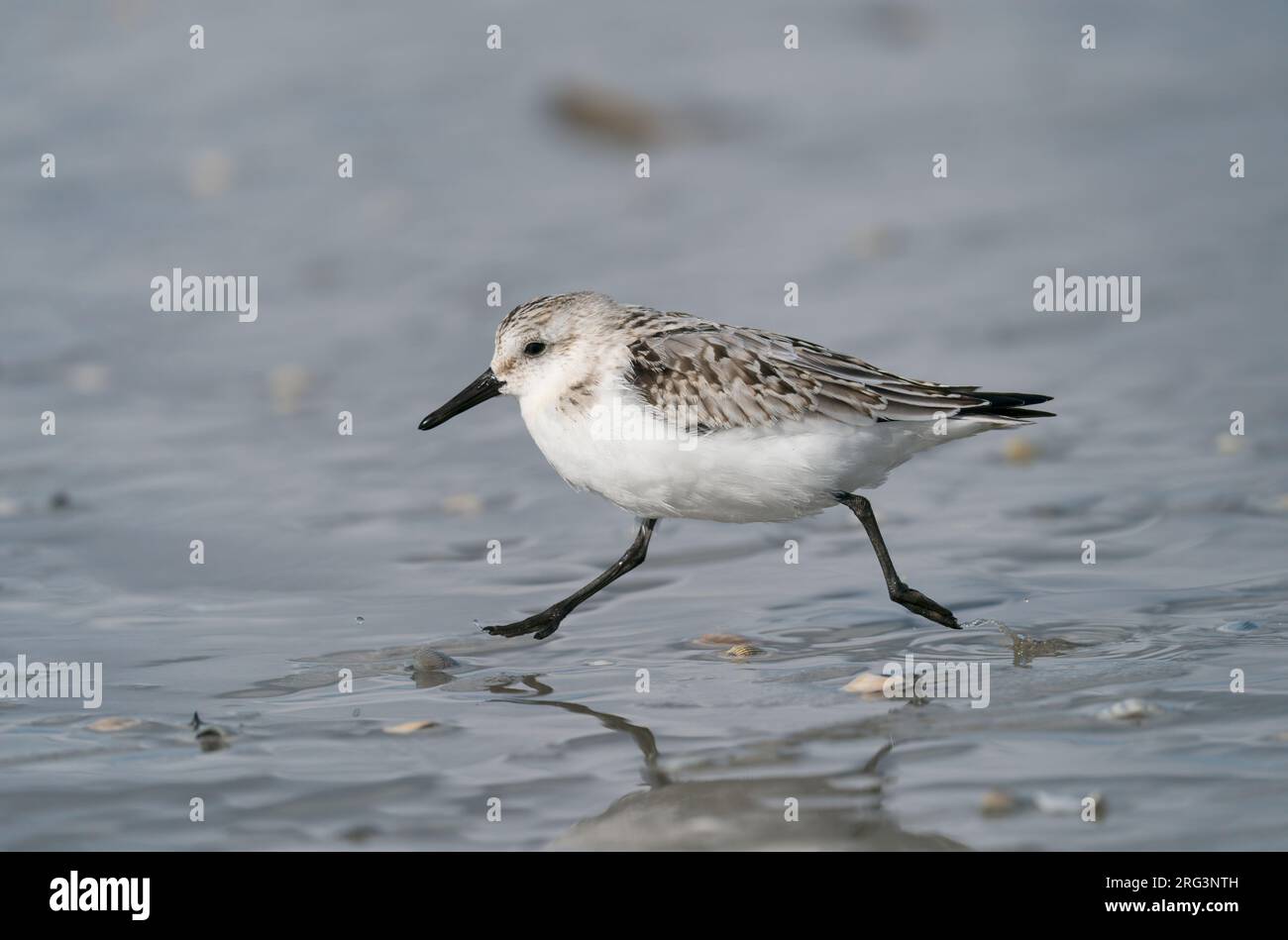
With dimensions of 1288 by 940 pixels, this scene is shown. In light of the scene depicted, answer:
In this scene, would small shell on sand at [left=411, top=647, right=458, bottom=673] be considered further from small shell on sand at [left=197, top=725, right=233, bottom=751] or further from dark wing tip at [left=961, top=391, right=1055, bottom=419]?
dark wing tip at [left=961, top=391, right=1055, bottom=419]

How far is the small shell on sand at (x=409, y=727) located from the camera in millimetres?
5168

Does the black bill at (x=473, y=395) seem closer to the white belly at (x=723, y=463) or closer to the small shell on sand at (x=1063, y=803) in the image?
the white belly at (x=723, y=463)

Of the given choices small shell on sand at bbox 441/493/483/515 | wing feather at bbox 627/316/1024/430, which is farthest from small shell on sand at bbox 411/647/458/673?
small shell on sand at bbox 441/493/483/515

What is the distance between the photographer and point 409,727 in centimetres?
520

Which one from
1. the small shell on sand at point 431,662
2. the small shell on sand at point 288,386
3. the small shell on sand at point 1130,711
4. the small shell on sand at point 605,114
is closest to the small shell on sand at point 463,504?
the small shell on sand at point 288,386

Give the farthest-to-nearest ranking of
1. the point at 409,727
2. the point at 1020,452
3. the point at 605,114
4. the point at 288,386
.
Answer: the point at 605,114
the point at 288,386
the point at 1020,452
the point at 409,727

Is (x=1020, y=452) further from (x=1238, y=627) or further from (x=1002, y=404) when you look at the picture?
(x=1238, y=627)

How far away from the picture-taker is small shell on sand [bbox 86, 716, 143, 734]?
520 centimetres

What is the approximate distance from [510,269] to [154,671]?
227 inches

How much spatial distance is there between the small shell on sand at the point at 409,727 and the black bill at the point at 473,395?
151cm

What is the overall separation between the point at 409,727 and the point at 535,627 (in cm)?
115

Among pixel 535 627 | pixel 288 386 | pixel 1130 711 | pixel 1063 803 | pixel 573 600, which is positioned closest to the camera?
pixel 1063 803

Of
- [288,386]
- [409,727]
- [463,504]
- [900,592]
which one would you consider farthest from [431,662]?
[288,386]

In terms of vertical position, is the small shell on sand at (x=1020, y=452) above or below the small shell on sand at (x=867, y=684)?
above
